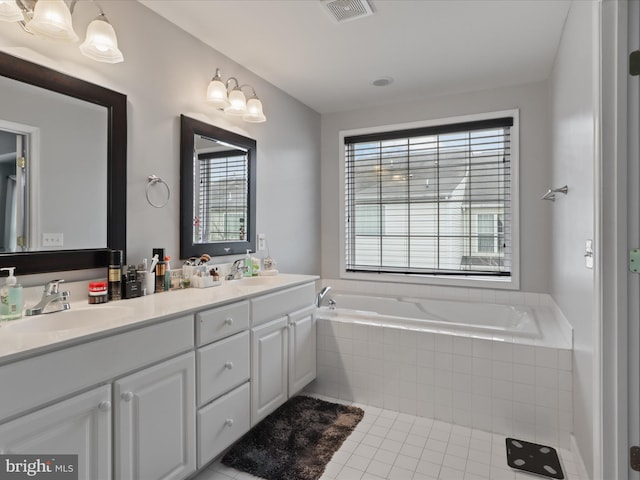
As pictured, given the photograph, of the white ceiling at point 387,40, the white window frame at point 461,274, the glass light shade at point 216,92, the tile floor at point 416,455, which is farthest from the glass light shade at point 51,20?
the white window frame at point 461,274

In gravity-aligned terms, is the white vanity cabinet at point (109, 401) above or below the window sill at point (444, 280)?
below

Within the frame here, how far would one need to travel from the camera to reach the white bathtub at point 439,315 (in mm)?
2457

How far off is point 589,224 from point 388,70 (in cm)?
187

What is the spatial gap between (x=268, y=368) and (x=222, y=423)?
1.38ft

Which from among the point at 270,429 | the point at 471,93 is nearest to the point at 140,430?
the point at 270,429

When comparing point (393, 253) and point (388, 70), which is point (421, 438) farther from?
point (388, 70)

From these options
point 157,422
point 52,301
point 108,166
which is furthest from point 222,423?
point 108,166

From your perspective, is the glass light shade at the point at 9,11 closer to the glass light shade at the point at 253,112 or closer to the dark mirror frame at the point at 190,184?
the dark mirror frame at the point at 190,184

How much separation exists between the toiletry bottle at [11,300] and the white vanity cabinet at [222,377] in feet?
2.20

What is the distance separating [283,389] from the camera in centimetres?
234

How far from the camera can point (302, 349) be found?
2549 millimetres

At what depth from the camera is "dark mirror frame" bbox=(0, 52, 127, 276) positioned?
1.56m

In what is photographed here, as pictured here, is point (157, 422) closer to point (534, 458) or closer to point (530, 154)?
point (534, 458)

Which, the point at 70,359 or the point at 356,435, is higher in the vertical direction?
the point at 70,359
